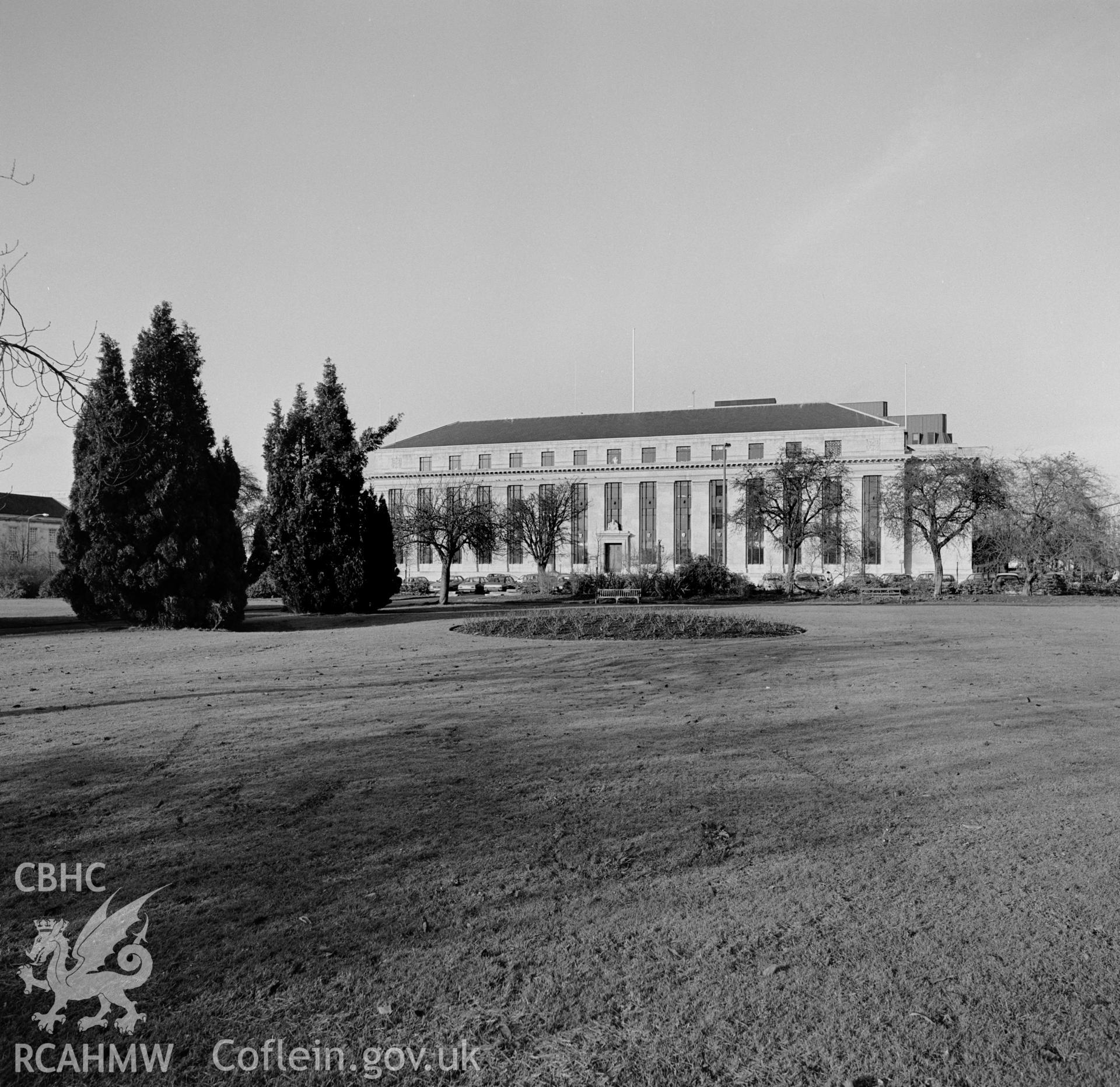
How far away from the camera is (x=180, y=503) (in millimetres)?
23500

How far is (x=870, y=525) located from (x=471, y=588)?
124 ft

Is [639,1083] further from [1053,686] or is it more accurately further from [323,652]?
[323,652]

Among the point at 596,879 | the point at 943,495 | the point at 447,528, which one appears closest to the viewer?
the point at 596,879

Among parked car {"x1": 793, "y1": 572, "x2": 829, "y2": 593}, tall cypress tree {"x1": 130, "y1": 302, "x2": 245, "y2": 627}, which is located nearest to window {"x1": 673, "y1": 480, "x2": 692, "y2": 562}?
parked car {"x1": 793, "y1": 572, "x2": 829, "y2": 593}

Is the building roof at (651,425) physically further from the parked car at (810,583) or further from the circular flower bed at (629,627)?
the circular flower bed at (629,627)

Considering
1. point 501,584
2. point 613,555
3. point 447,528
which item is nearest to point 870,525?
point 613,555

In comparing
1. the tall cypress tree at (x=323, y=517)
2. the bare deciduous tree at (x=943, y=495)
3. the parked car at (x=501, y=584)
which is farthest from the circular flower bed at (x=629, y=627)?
the parked car at (x=501, y=584)

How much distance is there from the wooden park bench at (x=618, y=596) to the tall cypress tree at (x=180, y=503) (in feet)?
55.3

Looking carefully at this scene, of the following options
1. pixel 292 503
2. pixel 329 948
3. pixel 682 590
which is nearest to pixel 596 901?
pixel 329 948

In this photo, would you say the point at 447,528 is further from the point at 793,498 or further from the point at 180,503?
the point at 793,498

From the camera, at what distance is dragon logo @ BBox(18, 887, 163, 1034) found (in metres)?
3.56

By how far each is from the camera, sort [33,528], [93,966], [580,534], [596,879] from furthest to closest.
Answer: [33,528] → [580,534] → [596,879] → [93,966]

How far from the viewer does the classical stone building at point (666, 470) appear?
7706 cm

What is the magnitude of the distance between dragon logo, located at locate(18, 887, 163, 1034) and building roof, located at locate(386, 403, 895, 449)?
261 feet
